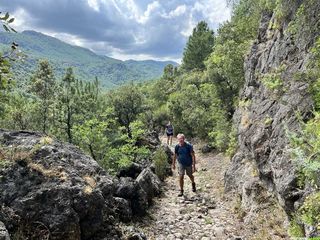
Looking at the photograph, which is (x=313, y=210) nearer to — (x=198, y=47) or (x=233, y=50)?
(x=233, y=50)

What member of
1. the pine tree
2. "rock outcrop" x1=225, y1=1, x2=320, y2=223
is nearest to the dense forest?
the pine tree

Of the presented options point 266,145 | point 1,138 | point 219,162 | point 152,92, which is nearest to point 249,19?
point 219,162

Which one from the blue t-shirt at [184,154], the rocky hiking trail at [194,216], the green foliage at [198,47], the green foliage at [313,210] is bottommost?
the rocky hiking trail at [194,216]

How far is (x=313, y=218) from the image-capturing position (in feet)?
20.5

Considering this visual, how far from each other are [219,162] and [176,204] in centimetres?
844

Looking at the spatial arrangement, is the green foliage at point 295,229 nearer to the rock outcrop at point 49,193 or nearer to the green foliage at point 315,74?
the green foliage at point 315,74

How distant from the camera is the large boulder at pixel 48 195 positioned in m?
7.22

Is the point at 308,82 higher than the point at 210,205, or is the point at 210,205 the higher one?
the point at 308,82

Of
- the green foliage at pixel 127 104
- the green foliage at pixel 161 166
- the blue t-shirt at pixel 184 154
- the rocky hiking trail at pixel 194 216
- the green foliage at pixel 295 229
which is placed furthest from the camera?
the green foliage at pixel 127 104

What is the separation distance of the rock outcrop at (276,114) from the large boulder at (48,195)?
14.7ft

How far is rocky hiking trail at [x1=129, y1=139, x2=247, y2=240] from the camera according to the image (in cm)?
1029

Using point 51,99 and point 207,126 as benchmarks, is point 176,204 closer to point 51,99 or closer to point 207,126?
point 207,126

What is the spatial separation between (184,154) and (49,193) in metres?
7.10

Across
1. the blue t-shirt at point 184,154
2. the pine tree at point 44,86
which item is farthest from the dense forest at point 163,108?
the blue t-shirt at point 184,154
